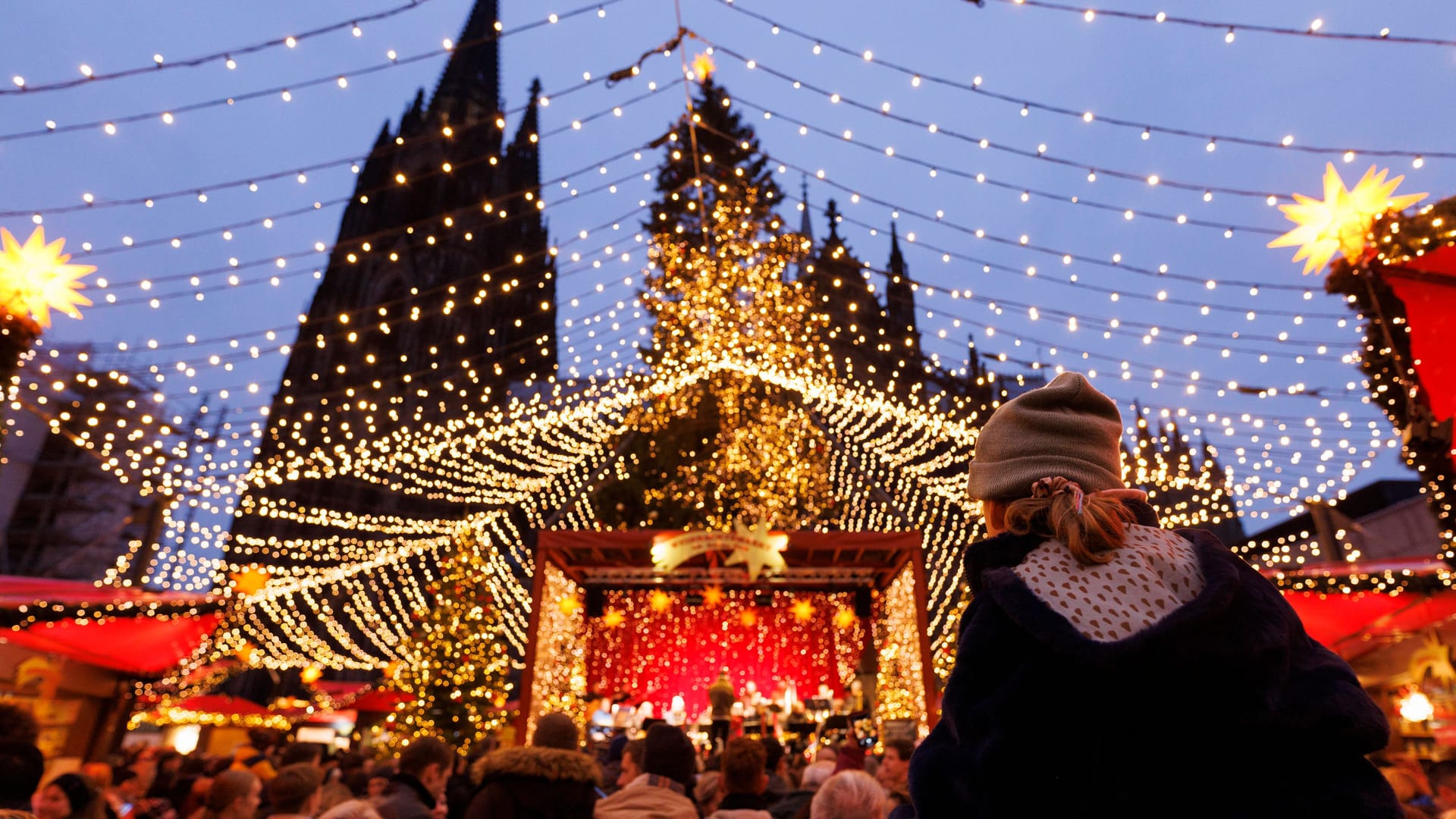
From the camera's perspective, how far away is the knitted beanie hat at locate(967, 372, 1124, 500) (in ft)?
4.27

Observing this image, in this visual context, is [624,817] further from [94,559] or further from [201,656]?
[94,559]

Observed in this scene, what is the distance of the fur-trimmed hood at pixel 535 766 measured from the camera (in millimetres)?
2871

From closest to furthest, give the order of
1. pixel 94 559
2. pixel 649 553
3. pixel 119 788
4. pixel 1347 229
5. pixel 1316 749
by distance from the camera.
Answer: pixel 1316 749 < pixel 119 788 < pixel 1347 229 < pixel 649 553 < pixel 94 559

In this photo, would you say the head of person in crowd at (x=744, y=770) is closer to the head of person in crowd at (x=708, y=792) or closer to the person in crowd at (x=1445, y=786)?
the head of person in crowd at (x=708, y=792)

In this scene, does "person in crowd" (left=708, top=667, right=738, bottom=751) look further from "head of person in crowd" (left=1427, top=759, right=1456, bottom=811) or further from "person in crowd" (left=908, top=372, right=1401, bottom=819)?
"person in crowd" (left=908, top=372, right=1401, bottom=819)

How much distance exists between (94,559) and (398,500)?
11287 mm

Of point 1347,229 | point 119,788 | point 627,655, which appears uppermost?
point 1347,229

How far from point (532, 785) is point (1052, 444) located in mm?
2383

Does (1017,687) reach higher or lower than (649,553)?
lower

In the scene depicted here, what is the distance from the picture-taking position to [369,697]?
22016 millimetres

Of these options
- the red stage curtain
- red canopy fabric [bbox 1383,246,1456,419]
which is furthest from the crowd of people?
the red stage curtain

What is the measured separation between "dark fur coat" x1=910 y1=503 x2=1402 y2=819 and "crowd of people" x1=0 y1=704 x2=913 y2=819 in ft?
3.99

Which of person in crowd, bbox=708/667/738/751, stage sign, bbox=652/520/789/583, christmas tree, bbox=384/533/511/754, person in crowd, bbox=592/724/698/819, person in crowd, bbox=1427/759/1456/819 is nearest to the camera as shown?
person in crowd, bbox=592/724/698/819

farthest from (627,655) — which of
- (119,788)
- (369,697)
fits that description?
(369,697)
